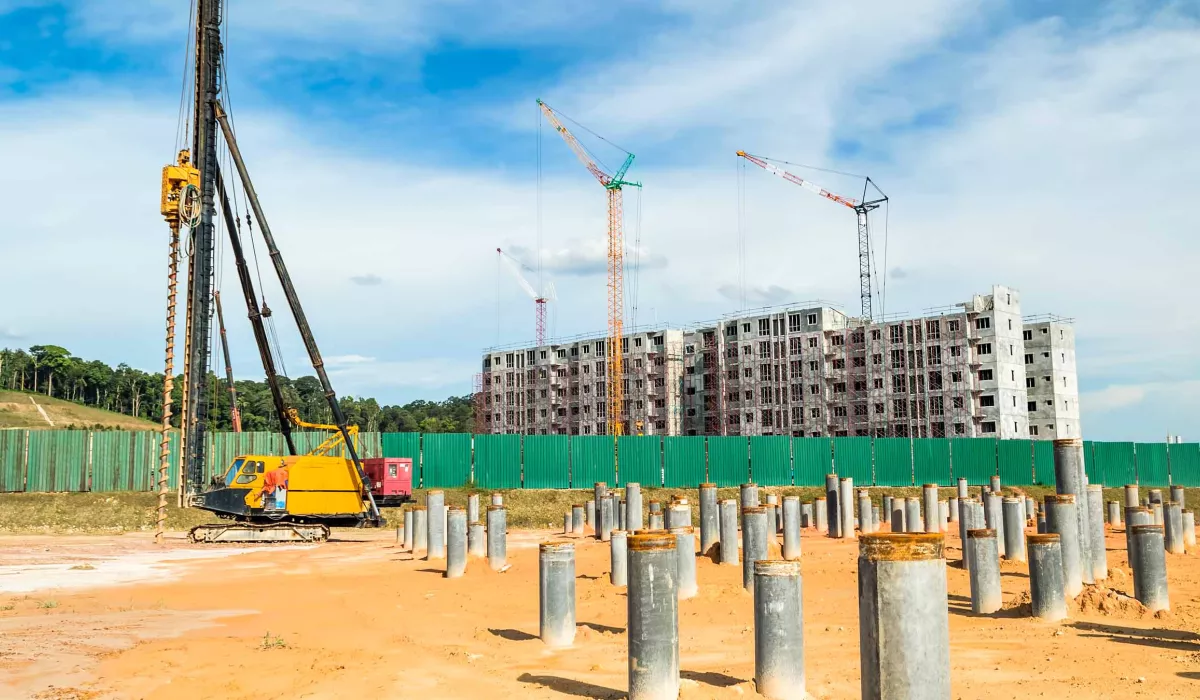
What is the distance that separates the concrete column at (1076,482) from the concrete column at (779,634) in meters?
7.48

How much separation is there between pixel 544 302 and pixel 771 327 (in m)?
63.1

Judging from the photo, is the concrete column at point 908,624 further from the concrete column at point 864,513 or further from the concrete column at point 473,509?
the concrete column at point 473,509

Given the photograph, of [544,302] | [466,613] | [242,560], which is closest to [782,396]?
[544,302]

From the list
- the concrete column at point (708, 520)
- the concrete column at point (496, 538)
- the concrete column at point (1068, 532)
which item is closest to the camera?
the concrete column at point (1068, 532)

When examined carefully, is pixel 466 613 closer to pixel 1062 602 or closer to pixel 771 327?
pixel 1062 602

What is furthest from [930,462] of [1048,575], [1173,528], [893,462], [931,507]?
[1048,575]

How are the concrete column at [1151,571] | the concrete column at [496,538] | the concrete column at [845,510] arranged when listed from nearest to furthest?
the concrete column at [1151,571] < the concrete column at [496,538] < the concrete column at [845,510]

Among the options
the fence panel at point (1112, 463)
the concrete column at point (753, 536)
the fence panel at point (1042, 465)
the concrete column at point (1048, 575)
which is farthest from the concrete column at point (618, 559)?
the fence panel at point (1112, 463)

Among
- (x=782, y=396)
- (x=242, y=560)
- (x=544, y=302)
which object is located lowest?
(x=242, y=560)

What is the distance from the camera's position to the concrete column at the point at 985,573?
525 inches

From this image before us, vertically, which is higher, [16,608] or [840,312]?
[840,312]

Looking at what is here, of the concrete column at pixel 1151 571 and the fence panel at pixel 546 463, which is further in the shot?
the fence panel at pixel 546 463

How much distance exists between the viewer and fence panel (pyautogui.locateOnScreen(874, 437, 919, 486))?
189 ft

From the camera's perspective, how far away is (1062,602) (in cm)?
1240
